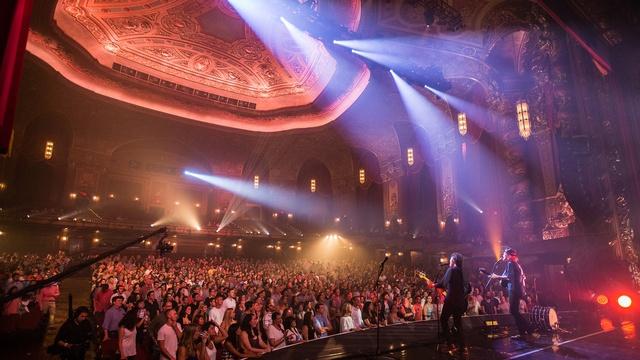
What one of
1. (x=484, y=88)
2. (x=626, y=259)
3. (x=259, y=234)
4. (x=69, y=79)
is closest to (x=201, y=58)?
(x=69, y=79)

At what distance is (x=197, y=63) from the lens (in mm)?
19609

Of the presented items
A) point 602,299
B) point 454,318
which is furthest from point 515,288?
point 454,318

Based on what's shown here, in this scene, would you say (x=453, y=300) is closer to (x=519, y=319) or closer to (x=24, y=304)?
(x=519, y=319)

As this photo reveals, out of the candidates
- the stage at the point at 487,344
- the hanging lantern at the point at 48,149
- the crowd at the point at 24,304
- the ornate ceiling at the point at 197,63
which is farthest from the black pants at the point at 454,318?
the hanging lantern at the point at 48,149

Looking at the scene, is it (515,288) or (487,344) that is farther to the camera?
(515,288)

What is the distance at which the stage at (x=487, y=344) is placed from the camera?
4.54 meters

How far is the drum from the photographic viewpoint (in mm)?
6020

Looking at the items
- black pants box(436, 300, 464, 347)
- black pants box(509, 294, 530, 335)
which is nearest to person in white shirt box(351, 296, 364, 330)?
black pants box(436, 300, 464, 347)

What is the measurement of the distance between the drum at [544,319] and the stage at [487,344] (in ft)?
0.53

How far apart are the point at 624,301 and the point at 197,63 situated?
65.5 ft

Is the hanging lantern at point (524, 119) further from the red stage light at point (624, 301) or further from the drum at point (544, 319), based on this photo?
the red stage light at point (624, 301)

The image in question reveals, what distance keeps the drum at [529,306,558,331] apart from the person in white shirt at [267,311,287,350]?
4508 millimetres

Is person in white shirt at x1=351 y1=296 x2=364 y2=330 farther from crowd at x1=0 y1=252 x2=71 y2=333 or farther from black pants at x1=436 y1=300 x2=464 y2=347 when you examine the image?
crowd at x1=0 y1=252 x2=71 y2=333

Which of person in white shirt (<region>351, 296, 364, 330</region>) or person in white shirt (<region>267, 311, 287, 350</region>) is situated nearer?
person in white shirt (<region>267, 311, 287, 350</region>)
